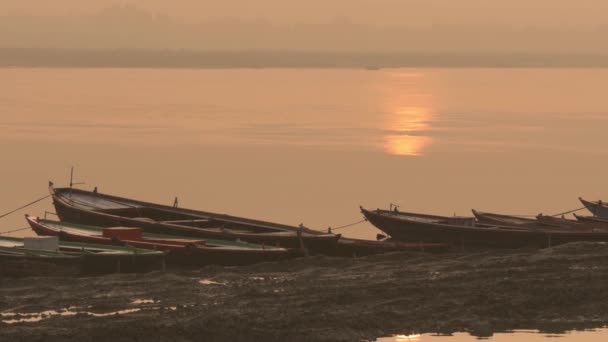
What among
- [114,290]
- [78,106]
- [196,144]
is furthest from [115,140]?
[114,290]

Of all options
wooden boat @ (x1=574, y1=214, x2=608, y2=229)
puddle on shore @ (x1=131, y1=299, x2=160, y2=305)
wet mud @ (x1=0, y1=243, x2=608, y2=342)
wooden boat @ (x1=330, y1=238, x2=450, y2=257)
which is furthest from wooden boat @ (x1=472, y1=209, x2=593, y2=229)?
puddle on shore @ (x1=131, y1=299, x2=160, y2=305)

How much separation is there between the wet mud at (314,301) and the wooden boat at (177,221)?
8.89 ft

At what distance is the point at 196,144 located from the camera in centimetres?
7588

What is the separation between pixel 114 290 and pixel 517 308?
7.53m

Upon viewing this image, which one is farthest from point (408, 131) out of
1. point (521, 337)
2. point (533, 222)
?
point (521, 337)

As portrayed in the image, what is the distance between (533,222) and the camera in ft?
126

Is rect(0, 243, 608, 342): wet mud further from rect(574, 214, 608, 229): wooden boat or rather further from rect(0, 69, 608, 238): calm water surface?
rect(0, 69, 608, 238): calm water surface

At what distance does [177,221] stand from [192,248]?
5.35m

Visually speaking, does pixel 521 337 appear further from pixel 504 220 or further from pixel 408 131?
pixel 408 131

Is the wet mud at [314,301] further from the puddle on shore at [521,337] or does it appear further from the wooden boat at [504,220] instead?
the wooden boat at [504,220]

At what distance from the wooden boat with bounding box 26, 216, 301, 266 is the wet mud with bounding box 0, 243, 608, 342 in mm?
576

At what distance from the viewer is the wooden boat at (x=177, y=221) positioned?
34031mm

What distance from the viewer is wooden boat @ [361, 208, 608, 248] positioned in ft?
116

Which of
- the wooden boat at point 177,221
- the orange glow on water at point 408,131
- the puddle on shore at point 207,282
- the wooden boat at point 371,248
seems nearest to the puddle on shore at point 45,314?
the puddle on shore at point 207,282
